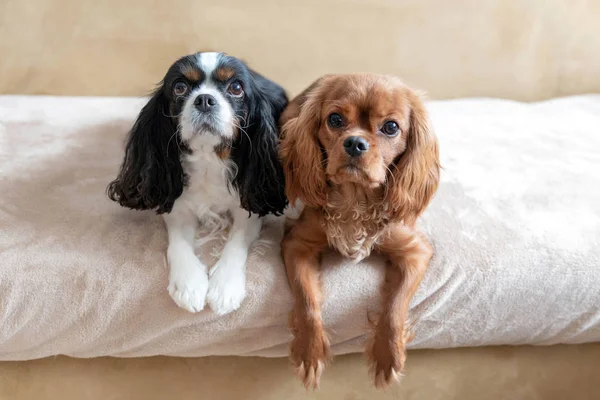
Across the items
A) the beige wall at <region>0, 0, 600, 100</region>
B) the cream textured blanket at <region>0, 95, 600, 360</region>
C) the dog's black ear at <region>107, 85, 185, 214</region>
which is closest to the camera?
the cream textured blanket at <region>0, 95, 600, 360</region>

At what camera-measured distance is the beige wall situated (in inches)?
90.0

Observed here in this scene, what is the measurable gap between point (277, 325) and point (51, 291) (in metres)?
0.56

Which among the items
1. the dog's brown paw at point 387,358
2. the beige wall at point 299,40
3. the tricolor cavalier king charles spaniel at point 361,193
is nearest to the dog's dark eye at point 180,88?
the tricolor cavalier king charles spaniel at point 361,193

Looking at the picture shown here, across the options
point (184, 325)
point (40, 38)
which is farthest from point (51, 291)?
point (40, 38)

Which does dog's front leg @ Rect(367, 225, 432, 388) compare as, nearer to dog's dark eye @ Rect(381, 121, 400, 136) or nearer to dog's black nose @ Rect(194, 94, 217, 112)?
dog's dark eye @ Rect(381, 121, 400, 136)

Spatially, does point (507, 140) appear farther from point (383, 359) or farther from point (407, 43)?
point (383, 359)

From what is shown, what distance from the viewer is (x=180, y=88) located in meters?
1.44

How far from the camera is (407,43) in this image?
2400mm

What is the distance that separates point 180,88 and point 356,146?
51 cm

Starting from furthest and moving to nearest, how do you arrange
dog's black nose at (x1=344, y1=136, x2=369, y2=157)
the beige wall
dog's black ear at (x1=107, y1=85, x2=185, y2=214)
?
the beige wall, dog's black ear at (x1=107, y1=85, x2=185, y2=214), dog's black nose at (x1=344, y1=136, x2=369, y2=157)

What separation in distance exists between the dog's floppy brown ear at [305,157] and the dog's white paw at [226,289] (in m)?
0.26

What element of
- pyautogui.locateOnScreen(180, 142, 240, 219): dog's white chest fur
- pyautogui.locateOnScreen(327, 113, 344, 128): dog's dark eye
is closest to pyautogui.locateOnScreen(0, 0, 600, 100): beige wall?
pyautogui.locateOnScreen(180, 142, 240, 219): dog's white chest fur

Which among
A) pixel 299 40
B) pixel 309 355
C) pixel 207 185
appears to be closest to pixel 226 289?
pixel 309 355

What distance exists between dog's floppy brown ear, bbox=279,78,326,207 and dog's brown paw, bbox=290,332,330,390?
1.14 ft
